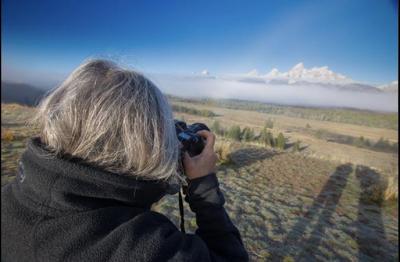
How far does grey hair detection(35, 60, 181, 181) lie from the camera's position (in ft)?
2.24

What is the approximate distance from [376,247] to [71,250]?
2.65m

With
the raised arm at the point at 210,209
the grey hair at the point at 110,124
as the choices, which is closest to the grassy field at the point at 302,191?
the grey hair at the point at 110,124

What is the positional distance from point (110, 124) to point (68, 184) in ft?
0.54

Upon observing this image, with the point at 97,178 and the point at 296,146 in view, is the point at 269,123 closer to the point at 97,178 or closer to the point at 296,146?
the point at 296,146

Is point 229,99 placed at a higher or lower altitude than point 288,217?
higher

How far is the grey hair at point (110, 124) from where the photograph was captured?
2.24ft

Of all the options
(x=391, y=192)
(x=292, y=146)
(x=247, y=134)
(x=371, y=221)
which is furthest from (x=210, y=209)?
(x=292, y=146)

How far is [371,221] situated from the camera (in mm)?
3025

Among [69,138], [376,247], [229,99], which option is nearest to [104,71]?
[69,138]

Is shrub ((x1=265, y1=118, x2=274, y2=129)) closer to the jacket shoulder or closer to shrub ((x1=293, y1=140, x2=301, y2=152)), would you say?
shrub ((x1=293, y1=140, x2=301, y2=152))

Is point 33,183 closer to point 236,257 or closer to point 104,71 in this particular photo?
point 104,71

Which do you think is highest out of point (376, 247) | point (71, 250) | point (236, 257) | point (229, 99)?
point (229, 99)

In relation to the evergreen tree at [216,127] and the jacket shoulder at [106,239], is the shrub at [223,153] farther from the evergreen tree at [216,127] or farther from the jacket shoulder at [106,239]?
the jacket shoulder at [106,239]

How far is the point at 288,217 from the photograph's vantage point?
109 inches
